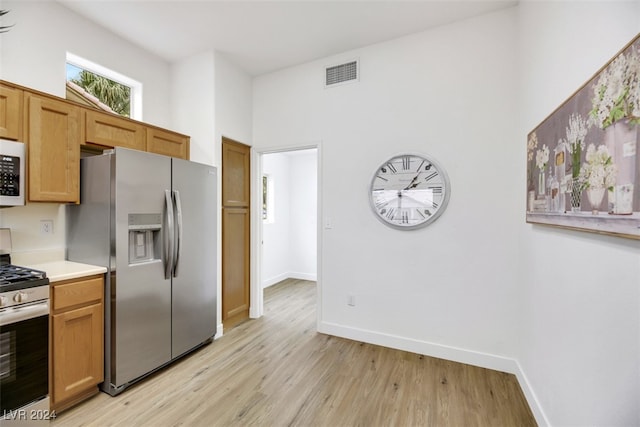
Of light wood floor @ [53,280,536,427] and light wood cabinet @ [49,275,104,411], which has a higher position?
light wood cabinet @ [49,275,104,411]

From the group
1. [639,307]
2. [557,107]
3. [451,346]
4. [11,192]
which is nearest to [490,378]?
[451,346]

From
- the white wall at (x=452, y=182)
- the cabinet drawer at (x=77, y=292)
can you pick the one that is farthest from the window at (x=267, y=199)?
the cabinet drawer at (x=77, y=292)

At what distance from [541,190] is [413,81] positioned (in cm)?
163

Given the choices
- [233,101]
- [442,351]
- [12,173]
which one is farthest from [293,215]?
[12,173]

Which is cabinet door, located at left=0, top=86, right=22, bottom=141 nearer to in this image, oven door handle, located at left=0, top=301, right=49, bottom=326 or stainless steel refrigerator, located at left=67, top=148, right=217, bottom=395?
stainless steel refrigerator, located at left=67, top=148, right=217, bottom=395

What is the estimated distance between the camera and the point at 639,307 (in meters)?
0.95

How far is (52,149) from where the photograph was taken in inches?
80.6

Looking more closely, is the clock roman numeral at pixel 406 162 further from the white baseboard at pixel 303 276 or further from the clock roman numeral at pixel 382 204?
the white baseboard at pixel 303 276

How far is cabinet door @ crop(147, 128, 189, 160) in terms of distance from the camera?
9.07 ft

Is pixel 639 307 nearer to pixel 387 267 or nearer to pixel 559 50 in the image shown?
pixel 559 50

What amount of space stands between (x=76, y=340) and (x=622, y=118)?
3.21 meters

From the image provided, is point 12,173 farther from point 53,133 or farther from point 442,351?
point 442,351

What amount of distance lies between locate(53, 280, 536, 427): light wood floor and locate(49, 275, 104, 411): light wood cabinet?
0.15m

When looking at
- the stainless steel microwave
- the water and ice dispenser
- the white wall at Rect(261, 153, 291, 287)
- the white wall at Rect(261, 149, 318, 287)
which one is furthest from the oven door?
the white wall at Rect(261, 149, 318, 287)
